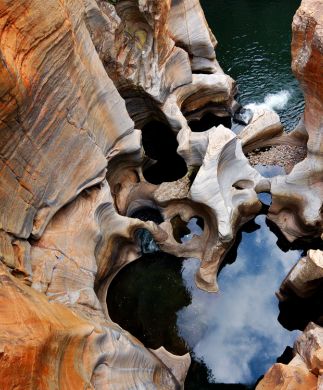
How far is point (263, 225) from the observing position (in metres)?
9.61

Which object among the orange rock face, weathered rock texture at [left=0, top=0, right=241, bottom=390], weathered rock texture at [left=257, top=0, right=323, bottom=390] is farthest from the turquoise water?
the orange rock face

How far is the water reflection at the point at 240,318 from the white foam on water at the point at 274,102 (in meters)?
5.19

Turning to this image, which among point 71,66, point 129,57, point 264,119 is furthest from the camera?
point 264,119

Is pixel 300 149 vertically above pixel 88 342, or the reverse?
pixel 88 342

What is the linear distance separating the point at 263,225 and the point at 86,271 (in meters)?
4.60

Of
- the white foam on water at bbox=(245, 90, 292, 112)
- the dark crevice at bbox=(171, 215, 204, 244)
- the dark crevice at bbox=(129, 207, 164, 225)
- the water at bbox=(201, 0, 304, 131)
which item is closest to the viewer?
the dark crevice at bbox=(171, 215, 204, 244)

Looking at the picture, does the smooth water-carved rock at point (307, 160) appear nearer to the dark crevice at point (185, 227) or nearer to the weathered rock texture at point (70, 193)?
the dark crevice at point (185, 227)

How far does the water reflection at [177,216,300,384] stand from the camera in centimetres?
759

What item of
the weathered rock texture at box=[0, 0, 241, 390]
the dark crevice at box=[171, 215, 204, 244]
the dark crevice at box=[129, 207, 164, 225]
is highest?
the weathered rock texture at box=[0, 0, 241, 390]

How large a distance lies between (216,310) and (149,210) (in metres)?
3.04

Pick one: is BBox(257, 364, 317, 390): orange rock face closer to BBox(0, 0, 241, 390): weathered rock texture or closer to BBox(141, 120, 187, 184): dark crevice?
BBox(0, 0, 241, 390): weathered rock texture

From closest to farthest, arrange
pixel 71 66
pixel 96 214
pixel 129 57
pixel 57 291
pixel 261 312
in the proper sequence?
pixel 57 291, pixel 71 66, pixel 96 214, pixel 261 312, pixel 129 57

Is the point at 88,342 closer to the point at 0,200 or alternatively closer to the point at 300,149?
the point at 0,200

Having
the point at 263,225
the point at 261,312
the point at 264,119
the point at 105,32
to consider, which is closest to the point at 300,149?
the point at 264,119
